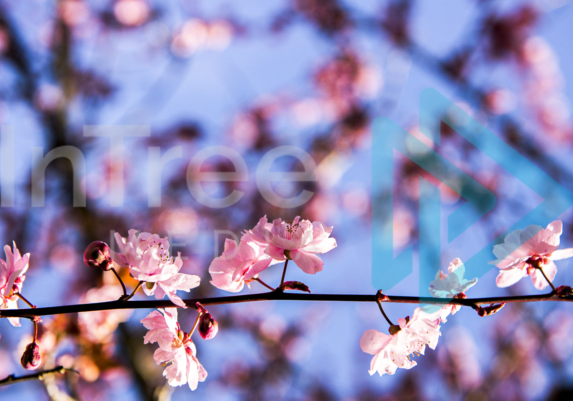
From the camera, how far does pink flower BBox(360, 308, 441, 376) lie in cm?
90

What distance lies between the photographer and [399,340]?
92cm

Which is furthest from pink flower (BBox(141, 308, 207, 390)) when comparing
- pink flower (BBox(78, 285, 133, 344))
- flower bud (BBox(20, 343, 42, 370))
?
pink flower (BBox(78, 285, 133, 344))

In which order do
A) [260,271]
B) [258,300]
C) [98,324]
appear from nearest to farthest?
[258,300] < [260,271] < [98,324]

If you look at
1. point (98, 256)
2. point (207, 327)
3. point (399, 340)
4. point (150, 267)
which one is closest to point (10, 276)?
point (98, 256)

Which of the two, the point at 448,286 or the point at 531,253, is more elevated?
the point at 448,286

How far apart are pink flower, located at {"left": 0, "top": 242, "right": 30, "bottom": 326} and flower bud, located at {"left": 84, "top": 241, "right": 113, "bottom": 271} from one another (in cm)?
13

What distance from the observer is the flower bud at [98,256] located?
2.82ft

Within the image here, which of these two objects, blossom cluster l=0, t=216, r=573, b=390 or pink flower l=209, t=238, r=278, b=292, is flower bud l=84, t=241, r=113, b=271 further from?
pink flower l=209, t=238, r=278, b=292

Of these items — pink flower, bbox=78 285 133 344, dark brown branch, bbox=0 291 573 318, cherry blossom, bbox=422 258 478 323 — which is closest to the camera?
dark brown branch, bbox=0 291 573 318

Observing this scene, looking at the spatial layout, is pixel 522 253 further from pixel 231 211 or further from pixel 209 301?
pixel 231 211

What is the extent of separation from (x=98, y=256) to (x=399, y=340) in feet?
2.41

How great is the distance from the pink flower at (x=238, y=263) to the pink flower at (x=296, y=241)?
2 cm

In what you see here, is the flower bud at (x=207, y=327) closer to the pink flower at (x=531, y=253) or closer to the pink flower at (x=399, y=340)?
the pink flower at (x=399, y=340)

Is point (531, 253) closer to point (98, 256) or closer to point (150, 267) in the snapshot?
point (150, 267)
